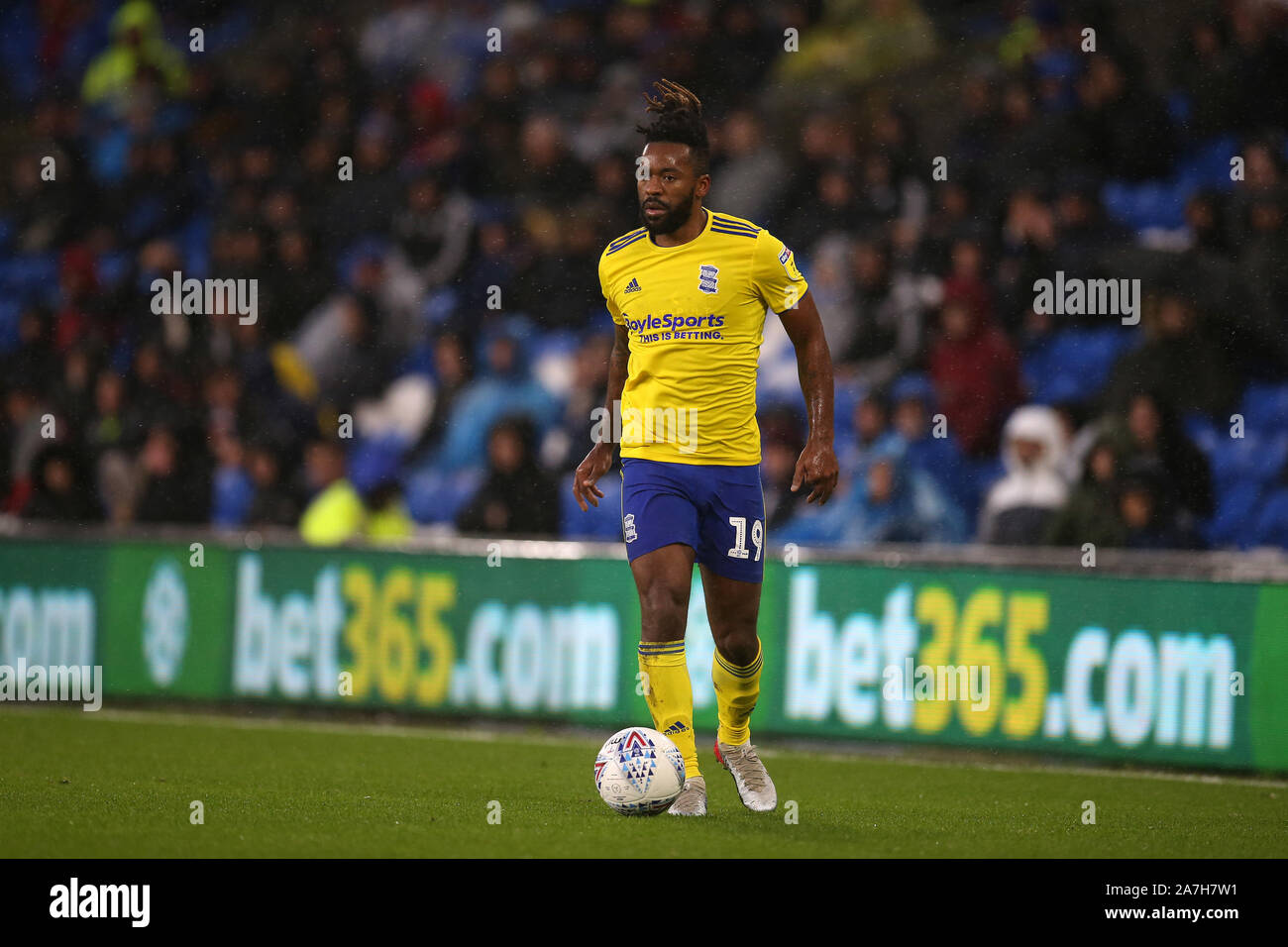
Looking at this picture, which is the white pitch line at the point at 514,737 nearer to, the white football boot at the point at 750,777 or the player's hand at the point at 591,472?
the white football boot at the point at 750,777

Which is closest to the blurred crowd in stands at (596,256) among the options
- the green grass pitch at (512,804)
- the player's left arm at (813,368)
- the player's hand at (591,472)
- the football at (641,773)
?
the green grass pitch at (512,804)

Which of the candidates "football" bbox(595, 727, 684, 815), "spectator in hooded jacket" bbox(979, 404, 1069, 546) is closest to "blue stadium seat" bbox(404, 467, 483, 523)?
"spectator in hooded jacket" bbox(979, 404, 1069, 546)

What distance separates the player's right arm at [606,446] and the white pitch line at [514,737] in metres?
2.62

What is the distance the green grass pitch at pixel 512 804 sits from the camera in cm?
580

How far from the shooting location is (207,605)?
1082 centimetres

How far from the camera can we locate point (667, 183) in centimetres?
648

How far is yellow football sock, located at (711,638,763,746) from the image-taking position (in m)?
6.83

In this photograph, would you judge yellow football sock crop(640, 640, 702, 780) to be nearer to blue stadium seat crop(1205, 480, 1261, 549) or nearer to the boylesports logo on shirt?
the boylesports logo on shirt

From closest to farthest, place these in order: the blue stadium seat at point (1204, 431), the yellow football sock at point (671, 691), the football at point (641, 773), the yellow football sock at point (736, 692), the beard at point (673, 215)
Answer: the football at point (641, 773) < the yellow football sock at point (671, 691) < the beard at point (673, 215) < the yellow football sock at point (736, 692) < the blue stadium seat at point (1204, 431)

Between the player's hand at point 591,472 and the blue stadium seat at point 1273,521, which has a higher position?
the player's hand at point 591,472

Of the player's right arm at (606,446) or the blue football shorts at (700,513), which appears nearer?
the blue football shorts at (700,513)

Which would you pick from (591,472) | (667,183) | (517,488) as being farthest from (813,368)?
(517,488)
